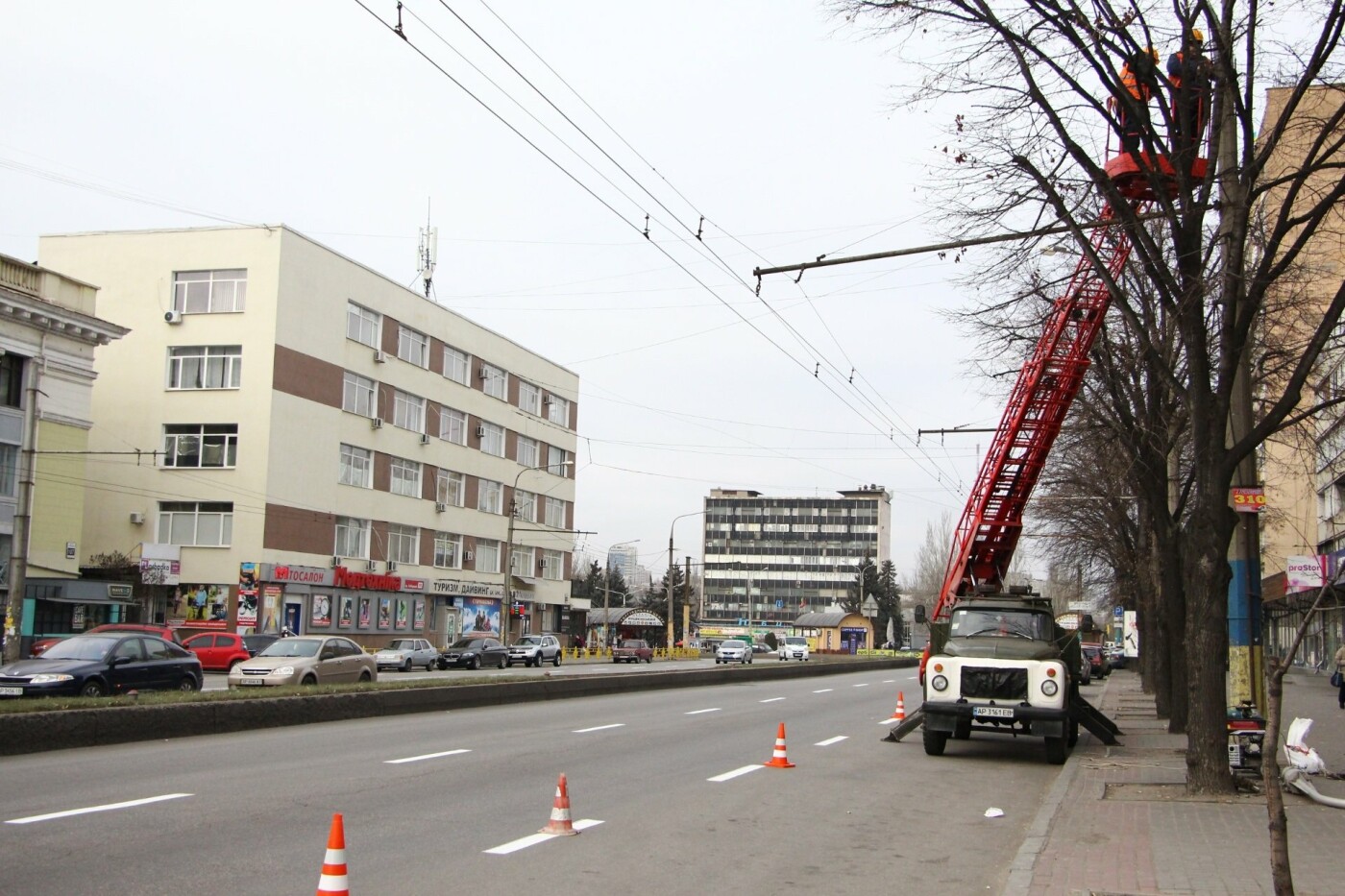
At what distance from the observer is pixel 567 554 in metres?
78.6

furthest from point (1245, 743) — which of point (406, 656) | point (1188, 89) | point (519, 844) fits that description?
point (406, 656)

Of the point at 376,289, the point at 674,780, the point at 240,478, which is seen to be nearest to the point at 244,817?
the point at 674,780

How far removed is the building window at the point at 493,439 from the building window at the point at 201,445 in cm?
1883

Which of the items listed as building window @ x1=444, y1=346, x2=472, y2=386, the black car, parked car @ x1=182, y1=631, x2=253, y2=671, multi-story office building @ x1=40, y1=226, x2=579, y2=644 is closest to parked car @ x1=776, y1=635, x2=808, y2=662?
multi-story office building @ x1=40, y1=226, x2=579, y2=644

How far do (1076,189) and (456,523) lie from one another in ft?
173

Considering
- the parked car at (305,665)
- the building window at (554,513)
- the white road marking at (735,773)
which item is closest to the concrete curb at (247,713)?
the parked car at (305,665)

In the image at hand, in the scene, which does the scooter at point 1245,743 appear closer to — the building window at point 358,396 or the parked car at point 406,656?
the parked car at point 406,656

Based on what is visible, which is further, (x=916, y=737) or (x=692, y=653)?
(x=692, y=653)

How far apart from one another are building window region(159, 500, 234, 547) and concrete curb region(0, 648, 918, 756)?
24.4 metres

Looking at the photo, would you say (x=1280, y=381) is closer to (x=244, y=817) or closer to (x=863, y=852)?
(x=863, y=852)

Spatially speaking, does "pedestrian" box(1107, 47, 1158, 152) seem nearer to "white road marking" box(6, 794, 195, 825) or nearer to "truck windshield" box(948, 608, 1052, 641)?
"truck windshield" box(948, 608, 1052, 641)

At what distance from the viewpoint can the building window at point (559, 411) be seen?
248ft

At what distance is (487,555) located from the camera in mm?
67250

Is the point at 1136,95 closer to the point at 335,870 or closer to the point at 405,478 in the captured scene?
the point at 335,870
